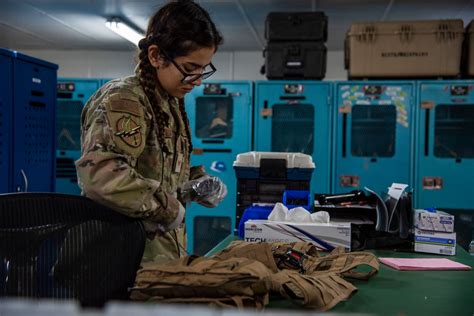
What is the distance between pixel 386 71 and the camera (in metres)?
4.33

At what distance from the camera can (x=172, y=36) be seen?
1.60 m

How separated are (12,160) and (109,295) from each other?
231cm

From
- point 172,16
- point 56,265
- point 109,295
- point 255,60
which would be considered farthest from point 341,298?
point 255,60

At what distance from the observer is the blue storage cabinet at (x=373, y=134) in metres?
4.33

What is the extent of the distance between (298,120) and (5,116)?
8.19 ft

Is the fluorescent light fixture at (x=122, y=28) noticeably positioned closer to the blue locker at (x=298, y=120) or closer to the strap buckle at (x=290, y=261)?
the blue locker at (x=298, y=120)

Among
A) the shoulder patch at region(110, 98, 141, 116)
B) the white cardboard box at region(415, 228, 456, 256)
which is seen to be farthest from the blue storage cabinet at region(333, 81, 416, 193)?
the shoulder patch at region(110, 98, 141, 116)

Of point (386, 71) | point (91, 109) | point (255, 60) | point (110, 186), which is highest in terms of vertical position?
point (255, 60)

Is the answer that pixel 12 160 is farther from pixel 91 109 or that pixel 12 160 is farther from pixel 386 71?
pixel 386 71

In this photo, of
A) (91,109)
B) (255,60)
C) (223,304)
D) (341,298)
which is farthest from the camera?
(255,60)

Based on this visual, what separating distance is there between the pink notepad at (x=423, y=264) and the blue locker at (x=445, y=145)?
244 cm

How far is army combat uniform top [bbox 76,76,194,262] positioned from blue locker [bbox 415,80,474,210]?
3.12 meters

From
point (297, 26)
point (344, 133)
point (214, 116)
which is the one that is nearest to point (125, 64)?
point (214, 116)

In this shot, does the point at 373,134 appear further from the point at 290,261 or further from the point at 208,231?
the point at 290,261
